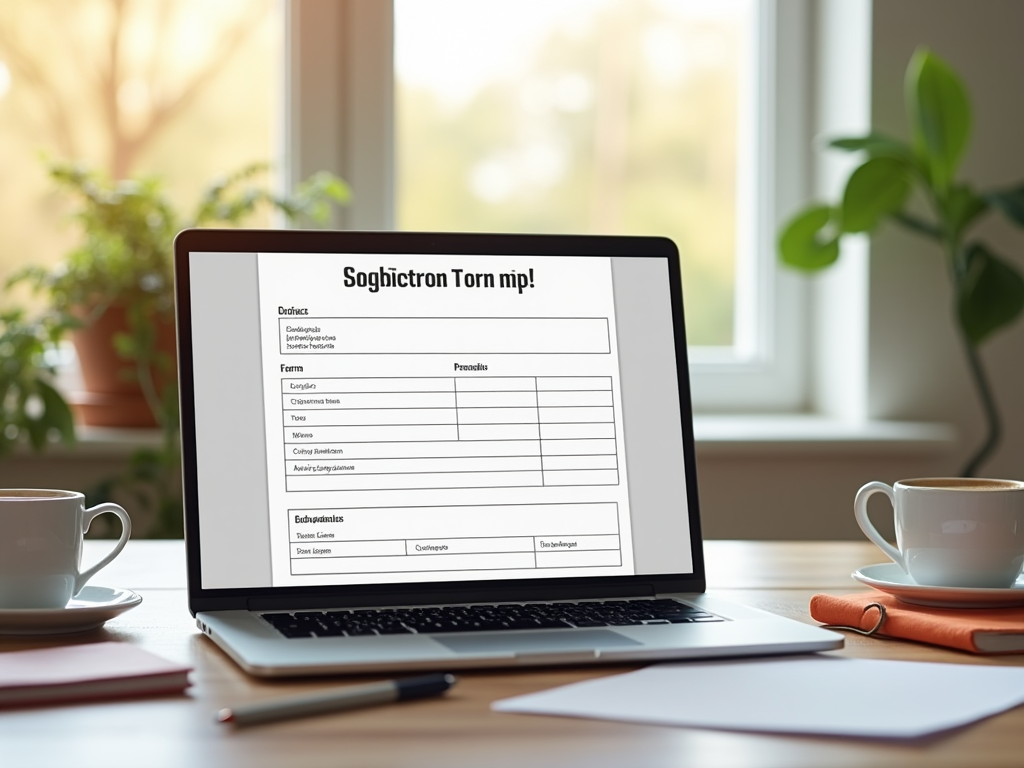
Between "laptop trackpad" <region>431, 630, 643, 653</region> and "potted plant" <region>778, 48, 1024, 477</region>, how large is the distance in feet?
5.05

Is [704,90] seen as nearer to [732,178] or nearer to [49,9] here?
[732,178]

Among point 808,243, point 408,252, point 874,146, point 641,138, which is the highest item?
point 641,138

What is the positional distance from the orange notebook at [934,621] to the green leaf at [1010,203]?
134 centimetres

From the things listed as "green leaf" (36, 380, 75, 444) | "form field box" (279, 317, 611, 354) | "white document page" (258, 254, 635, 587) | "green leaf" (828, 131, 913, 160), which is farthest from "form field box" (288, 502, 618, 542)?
"green leaf" (828, 131, 913, 160)

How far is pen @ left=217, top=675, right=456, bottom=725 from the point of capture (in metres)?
0.59

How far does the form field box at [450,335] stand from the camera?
2.94 ft

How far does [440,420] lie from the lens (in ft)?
2.96

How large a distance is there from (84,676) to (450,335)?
0.38 m

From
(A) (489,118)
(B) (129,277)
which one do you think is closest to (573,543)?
(B) (129,277)

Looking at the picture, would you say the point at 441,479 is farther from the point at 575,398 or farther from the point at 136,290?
the point at 136,290

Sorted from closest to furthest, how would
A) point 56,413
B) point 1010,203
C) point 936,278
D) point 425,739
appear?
point 425,739 < point 56,413 < point 1010,203 < point 936,278

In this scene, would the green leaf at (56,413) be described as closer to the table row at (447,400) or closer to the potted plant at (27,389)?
the potted plant at (27,389)

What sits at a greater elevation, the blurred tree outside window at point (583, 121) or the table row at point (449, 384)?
the blurred tree outside window at point (583, 121)

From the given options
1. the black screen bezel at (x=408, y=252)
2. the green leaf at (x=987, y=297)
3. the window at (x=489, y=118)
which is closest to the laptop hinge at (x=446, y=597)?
the black screen bezel at (x=408, y=252)
